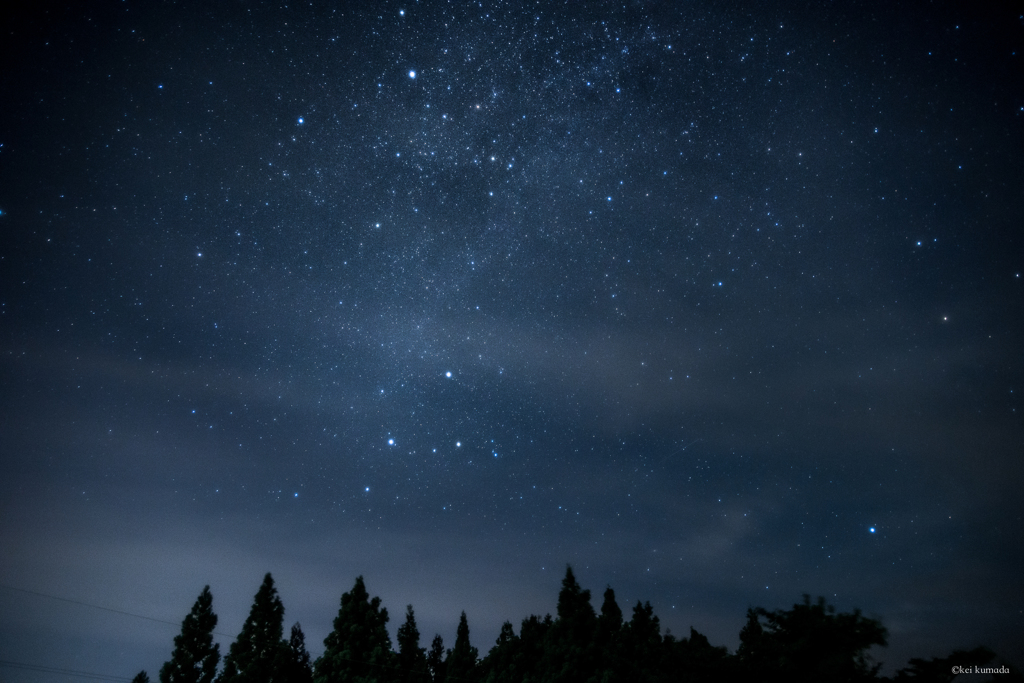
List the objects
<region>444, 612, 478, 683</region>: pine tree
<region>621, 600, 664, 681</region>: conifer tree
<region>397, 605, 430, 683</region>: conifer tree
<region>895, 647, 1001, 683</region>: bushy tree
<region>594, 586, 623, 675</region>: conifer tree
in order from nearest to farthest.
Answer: <region>895, 647, 1001, 683</region>: bushy tree, <region>621, 600, 664, 681</region>: conifer tree, <region>594, 586, 623, 675</region>: conifer tree, <region>444, 612, 478, 683</region>: pine tree, <region>397, 605, 430, 683</region>: conifer tree

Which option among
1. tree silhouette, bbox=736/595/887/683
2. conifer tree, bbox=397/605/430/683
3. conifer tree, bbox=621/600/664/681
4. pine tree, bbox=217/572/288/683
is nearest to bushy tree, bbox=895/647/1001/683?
tree silhouette, bbox=736/595/887/683

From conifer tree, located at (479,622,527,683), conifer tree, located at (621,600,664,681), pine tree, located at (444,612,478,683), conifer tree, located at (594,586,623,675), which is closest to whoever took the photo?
conifer tree, located at (621,600,664,681)

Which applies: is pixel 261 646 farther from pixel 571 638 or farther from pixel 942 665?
pixel 942 665

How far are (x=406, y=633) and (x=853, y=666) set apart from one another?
107 feet

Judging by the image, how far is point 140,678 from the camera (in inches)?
1155

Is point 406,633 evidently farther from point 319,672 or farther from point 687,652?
point 687,652

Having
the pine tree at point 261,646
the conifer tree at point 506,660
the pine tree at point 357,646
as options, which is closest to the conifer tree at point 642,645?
the conifer tree at point 506,660

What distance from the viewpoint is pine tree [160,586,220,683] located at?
2364 cm

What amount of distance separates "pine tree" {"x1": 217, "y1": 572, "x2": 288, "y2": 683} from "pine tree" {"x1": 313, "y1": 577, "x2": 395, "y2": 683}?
2.55 metres

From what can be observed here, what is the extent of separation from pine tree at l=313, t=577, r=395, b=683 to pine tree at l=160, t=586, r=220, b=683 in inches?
208

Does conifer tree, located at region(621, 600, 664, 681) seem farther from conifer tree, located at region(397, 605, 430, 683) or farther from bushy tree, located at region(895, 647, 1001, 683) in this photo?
conifer tree, located at region(397, 605, 430, 683)

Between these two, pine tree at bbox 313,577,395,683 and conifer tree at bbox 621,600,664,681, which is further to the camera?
pine tree at bbox 313,577,395,683

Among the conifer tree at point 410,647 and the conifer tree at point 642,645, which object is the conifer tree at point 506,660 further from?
the conifer tree at point 410,647

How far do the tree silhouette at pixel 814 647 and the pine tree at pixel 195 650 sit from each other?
21953mm
